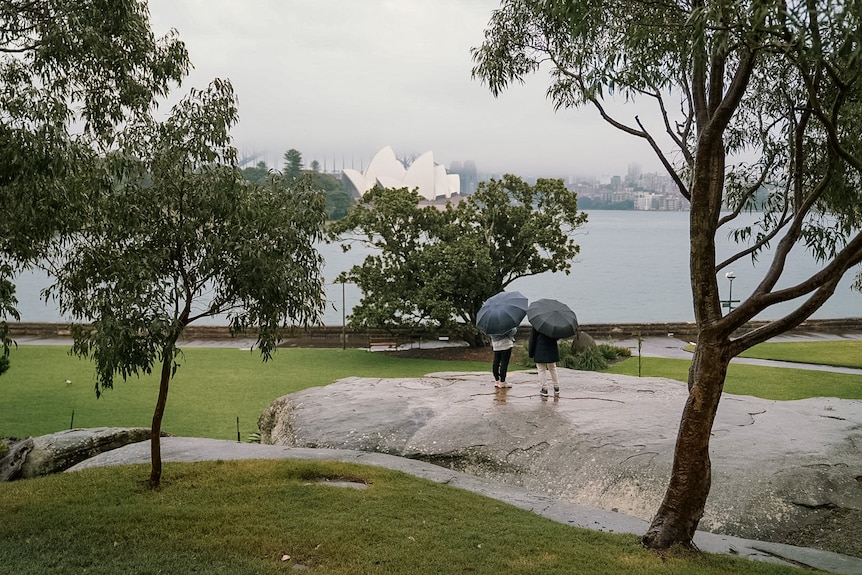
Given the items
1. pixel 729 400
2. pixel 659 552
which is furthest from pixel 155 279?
pixel 729 400

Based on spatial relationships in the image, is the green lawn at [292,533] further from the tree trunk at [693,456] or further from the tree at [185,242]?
the tree at [185,242]

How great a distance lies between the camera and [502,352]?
48.0ft

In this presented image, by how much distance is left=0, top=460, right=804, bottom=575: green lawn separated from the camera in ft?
23.3

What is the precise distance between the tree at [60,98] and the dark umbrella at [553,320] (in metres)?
7.06

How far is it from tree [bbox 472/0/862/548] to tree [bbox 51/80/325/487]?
3943 millimetres

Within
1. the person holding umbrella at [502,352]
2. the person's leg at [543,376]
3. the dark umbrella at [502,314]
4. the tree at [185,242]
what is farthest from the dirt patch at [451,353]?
the tree at [185,242]

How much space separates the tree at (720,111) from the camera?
6402mm

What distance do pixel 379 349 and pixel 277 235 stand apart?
21.1m

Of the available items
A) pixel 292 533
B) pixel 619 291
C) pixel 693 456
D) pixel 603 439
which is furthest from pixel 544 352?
pixel 619 291

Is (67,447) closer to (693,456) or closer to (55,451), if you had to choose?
(55,451)

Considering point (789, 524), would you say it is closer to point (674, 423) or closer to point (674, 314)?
point (674, 423)

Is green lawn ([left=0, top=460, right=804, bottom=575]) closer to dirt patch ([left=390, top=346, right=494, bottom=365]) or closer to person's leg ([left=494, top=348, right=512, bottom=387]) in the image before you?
person's leg ([left=494, top=348, right=512, bottom=387])

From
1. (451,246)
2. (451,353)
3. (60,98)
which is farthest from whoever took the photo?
(451,353)

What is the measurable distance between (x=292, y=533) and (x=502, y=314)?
7143mm
